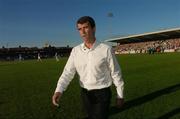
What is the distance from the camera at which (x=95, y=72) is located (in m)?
5.30

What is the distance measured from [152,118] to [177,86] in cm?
651

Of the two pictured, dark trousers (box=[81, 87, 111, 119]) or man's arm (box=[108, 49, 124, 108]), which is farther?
dark trousers (box=[81, 87, 111, 119])

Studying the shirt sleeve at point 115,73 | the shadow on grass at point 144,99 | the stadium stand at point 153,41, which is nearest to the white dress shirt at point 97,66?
the shirt sleeve at point 115,73

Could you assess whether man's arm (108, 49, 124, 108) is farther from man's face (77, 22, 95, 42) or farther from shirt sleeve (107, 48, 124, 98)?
man's face (77, 22, 95, 42)

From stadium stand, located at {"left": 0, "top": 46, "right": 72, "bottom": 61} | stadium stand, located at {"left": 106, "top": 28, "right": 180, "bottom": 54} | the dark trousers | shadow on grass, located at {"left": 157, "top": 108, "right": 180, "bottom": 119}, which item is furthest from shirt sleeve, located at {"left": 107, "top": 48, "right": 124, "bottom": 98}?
stadium stand, located at {"left": 0, "top": 46, "right": 72, "bottom": 61}

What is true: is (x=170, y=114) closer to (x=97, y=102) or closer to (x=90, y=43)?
(x=97, y=102)

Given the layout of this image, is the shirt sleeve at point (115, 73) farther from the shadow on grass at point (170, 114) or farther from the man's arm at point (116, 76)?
the shadow on grass at point (170, 114)

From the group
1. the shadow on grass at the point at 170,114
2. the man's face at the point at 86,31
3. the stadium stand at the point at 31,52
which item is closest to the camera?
the man's face at the point at 86,31

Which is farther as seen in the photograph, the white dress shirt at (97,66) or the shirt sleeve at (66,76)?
the shirt sleeve at (66,76)

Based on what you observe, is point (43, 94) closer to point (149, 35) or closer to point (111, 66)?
point (111, 66)

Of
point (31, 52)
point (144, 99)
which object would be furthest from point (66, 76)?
point (31, 52)

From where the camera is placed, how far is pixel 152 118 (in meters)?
9.39

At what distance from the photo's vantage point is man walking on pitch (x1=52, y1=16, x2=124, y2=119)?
17.1ft

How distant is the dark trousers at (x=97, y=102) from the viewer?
533cm
